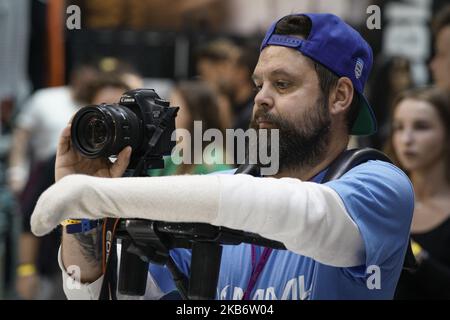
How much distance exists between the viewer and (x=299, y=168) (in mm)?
1616

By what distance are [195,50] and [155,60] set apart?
14cm

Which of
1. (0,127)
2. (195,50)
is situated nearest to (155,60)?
(195,50)

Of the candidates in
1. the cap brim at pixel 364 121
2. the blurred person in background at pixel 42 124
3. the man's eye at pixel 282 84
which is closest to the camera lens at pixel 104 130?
the man's eye at pixel 282 84

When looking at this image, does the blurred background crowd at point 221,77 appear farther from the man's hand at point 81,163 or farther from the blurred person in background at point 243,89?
the man's hand at point 81,163

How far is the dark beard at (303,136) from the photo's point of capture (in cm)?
155

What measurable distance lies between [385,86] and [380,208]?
852mm

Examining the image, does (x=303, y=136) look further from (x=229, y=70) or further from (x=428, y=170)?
(x=229, y=70)

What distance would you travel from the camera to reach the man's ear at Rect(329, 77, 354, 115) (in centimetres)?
158

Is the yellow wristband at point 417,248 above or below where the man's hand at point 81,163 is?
below

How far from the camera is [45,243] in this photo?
2.91 m

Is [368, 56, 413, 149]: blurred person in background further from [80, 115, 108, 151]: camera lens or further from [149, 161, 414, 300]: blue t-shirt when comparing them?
[80, 115, 108, 151]: camera lens

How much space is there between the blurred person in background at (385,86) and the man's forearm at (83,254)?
600 mm

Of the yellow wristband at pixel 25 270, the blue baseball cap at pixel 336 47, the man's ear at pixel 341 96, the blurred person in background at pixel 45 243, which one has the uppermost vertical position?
the blue baseball cap at pixel 336 47
